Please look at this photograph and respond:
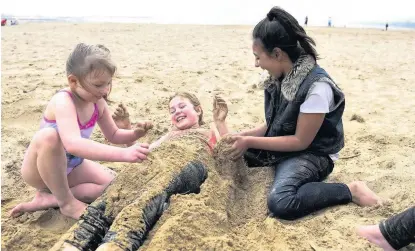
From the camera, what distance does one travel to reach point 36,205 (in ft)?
8.49

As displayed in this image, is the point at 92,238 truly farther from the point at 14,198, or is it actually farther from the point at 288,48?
the point at 288,48

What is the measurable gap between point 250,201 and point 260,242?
65 cm

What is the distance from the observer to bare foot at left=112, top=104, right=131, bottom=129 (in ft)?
10.7

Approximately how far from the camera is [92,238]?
82.1 inches

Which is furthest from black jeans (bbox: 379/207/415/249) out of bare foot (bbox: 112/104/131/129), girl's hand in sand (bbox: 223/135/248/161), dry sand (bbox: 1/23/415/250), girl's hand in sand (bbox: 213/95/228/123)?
bare foot (bbox: 112/104/131/129)

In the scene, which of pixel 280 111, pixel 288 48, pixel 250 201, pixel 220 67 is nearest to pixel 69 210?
pixel 250 201

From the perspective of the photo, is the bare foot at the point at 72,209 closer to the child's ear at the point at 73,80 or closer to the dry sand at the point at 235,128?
the dry sand at the point at 235,128

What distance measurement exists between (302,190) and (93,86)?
4.39 feet

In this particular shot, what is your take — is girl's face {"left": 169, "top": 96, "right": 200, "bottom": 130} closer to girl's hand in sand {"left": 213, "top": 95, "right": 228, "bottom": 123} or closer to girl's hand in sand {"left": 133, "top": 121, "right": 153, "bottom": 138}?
girl's hand in sand {"left": 213, "top": 95, "right": 228, "bottom": 123}

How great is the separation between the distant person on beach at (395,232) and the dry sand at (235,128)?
0.24ft

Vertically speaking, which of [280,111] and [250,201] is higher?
[280,111]

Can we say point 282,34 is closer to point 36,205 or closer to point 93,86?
point 93,86

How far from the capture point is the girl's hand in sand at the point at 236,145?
9.02 feet

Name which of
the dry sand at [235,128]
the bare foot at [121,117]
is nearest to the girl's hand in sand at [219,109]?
the dry sand at [235,128]
